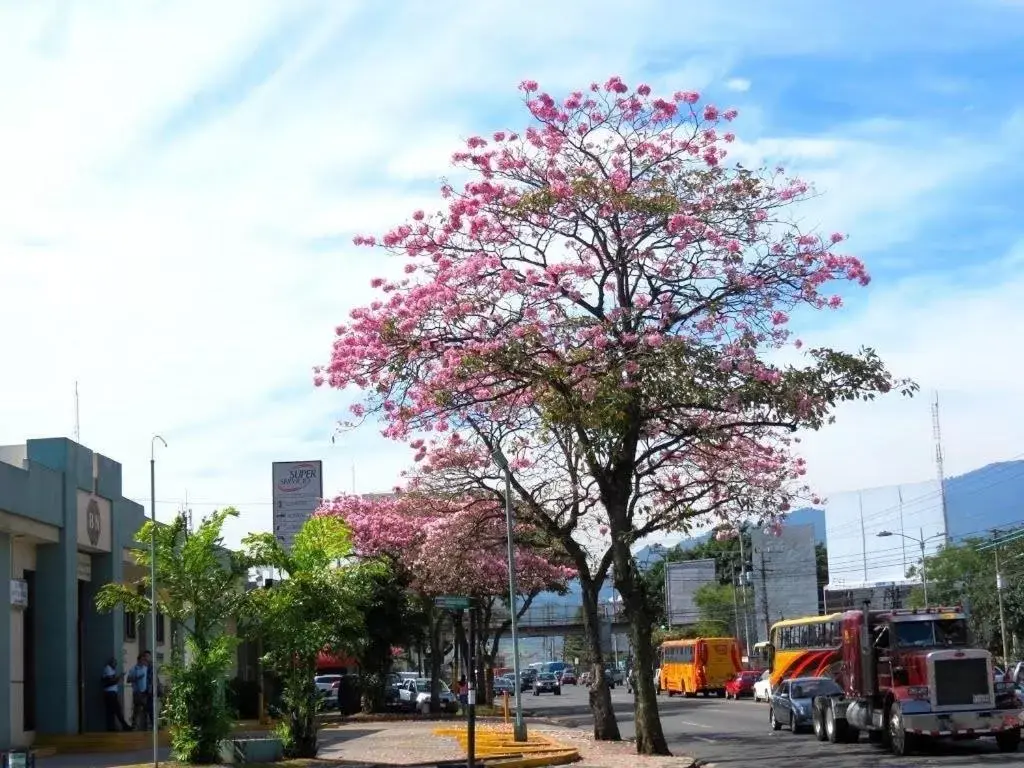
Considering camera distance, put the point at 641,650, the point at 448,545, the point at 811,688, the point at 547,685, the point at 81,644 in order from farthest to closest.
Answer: the point at 547,685 → the point at 448,545 → the point at 811,688 → the point at 81,644 → the point at 641,650

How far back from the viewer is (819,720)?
3009cm

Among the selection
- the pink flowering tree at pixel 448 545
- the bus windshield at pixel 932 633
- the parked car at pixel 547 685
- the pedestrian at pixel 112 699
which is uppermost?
the pink flowering tree at pixel 448 545

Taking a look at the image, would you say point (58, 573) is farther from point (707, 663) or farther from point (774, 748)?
point (707, 663)

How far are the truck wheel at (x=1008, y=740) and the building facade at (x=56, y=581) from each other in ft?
52.1

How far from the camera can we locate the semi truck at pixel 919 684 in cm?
2433

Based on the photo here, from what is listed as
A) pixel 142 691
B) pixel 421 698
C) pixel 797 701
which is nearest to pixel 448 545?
pixel 142 691

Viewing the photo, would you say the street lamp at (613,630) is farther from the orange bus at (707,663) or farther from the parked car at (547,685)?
the orange bus at (707,663)

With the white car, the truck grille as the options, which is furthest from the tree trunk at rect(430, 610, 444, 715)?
the truck grille

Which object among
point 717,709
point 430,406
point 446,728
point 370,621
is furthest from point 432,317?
point 717,709

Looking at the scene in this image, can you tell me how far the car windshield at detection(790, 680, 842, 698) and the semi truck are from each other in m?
3.88

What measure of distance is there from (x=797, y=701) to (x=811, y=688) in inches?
25.1

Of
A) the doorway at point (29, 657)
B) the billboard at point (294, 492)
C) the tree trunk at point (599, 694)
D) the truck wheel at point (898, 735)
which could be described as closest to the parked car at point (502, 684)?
the billboard at point (294, 492)

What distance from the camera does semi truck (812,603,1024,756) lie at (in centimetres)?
2433

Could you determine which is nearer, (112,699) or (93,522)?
(112,699)
